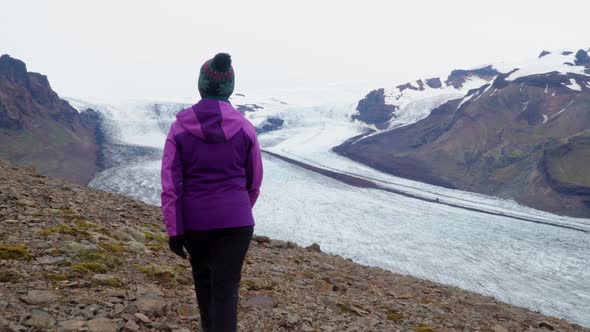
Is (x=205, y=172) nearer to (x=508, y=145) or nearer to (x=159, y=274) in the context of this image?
(x=159, y=274)

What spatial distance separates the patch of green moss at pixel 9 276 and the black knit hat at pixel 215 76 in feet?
9.90

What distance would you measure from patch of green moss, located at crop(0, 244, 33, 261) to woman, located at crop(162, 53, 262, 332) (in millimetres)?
3190

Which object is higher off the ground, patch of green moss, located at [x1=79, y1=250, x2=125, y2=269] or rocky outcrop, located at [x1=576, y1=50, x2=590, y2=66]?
rocky outcrop, located at [x1=576, y1=50, x2=590, y2=66]

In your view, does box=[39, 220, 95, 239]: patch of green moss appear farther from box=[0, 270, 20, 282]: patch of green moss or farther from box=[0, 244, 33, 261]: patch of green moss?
box=[0, 270, 20, 282]: patch of green moss

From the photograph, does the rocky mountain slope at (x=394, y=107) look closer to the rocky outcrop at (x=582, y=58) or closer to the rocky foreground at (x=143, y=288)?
the rocky outcrop at (x=582, y=58)

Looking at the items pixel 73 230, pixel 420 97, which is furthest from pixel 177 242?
pixel 420 97

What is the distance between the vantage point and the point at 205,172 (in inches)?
130

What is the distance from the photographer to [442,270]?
32.4 meters

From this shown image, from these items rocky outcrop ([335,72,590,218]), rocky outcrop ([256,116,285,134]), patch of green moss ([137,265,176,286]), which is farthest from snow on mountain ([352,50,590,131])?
patch of green moss ([137,265,176,286])

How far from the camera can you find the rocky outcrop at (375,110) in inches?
6598

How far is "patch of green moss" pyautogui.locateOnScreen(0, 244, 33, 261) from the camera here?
552cm

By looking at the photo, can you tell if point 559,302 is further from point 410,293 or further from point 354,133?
point 354,133

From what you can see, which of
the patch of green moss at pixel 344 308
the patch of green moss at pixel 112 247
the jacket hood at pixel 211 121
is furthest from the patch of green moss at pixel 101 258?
the jacket hood at pixel 211 121

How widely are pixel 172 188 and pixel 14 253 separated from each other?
3431 mm
